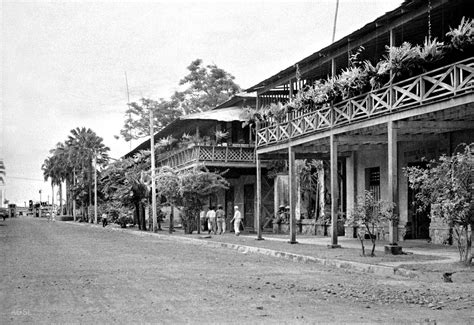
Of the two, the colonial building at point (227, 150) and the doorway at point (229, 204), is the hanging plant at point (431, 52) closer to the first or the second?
the colonial building at point (227, 150)

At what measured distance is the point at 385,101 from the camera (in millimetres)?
19891

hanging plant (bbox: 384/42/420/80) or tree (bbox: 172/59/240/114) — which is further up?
tree (bbox: 172/59/240/114)

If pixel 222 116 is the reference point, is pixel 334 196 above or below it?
below

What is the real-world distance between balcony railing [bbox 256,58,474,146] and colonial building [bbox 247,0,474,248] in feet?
0.11

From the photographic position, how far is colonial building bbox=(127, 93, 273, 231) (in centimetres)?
3728

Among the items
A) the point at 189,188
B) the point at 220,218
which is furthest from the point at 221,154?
the point at 189,188

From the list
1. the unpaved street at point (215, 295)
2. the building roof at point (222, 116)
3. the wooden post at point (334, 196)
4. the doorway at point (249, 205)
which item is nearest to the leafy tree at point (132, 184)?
the doorway at point (249, 205)

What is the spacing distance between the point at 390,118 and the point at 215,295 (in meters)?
9.88

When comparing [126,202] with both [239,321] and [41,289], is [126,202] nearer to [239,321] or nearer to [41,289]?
[41,289]

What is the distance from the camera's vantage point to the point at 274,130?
88.8 feet

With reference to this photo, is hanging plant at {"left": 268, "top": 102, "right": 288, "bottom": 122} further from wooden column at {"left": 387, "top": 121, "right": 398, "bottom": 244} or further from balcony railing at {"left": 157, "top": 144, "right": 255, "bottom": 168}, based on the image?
balcony railing at {"left": 157, "top": 144, "right": 255, "bottom": 168}

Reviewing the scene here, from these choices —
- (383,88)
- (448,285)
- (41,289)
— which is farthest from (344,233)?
(41,289)

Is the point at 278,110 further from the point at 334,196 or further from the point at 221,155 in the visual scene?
the point at 221,155

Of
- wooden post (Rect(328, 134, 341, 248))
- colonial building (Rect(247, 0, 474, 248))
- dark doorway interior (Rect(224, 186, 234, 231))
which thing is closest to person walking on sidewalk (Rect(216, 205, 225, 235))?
colonial building (Rect(247, 0, 474, 248))
